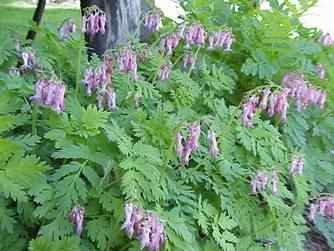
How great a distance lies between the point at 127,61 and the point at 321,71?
1550mm

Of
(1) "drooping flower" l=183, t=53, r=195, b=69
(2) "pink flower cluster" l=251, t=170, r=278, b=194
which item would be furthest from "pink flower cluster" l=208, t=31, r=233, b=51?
(2) "pink flower cluster" l=251, t=170, r=278, b=194

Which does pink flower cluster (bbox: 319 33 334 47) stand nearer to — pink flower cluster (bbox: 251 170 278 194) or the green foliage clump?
the green foliage clump

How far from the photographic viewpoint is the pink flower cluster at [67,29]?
2.88 metres

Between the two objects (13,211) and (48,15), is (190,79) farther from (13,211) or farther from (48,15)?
(48,15)

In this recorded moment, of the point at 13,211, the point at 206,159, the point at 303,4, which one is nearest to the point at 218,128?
the point at 206,159

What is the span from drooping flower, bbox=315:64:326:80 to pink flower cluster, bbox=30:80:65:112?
6.43 feet

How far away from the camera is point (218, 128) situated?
2734 millimetres

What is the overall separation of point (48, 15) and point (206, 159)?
611cm

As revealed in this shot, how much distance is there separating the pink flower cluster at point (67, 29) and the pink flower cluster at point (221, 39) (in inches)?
31.8

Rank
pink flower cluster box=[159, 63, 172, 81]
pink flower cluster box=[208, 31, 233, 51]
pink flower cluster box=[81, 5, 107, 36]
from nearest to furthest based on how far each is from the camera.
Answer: pink flower cluster box=[81, 5, 107, 36] → pink flower cluster box=[159, 63, 172, 81] → pink flower cluster box=[208, 31, 233, 51]

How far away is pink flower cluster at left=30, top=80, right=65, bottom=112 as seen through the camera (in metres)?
2.23

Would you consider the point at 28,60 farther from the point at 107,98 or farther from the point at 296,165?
the point at 296,165

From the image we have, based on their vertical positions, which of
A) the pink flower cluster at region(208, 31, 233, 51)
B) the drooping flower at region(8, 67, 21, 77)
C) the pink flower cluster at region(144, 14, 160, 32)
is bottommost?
the drooping flower at region(8, 67, 21, 77)

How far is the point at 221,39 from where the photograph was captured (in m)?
3.10
